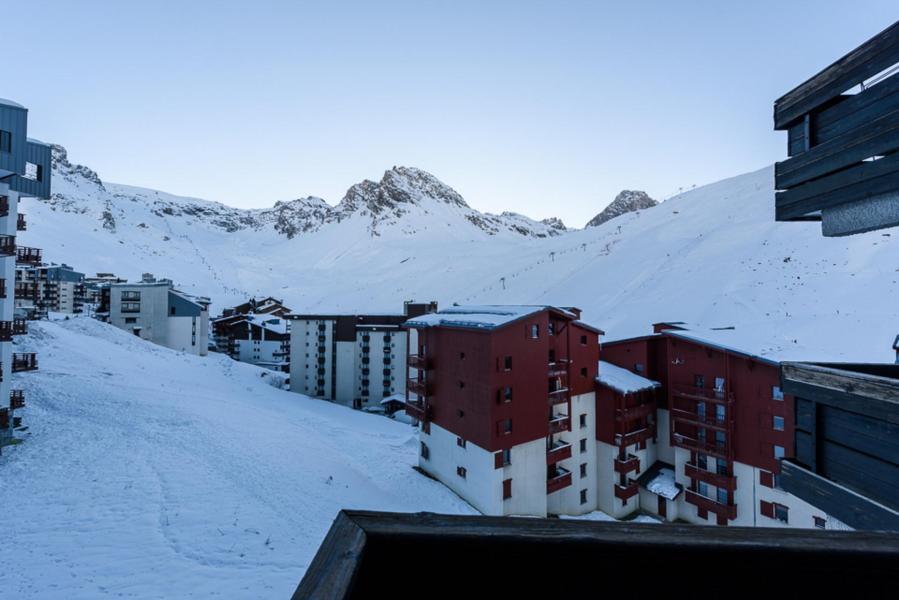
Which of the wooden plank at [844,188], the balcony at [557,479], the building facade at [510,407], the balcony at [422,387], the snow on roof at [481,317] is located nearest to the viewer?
the wooden plank at [844,188]

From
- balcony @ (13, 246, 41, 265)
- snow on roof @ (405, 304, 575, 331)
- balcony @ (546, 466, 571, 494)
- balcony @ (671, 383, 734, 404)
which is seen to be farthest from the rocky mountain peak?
balcony @ (13, 246, 41, 265)

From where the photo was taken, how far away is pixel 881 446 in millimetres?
3416

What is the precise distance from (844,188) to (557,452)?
25.4 metres

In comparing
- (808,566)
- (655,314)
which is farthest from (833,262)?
(808,566)

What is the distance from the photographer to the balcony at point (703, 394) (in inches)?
940

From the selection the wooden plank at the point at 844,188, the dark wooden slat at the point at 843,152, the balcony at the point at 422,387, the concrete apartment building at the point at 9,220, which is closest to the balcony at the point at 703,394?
the balcony at the point at 422,387

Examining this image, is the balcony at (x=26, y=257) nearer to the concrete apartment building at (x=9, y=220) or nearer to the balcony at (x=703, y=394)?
the concrete apartment building at (x=9, y=220)

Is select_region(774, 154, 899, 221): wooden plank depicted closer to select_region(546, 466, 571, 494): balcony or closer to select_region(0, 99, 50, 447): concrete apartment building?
select_region(546, 466, 571, 494): balcony

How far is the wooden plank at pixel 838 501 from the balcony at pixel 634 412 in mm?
24429

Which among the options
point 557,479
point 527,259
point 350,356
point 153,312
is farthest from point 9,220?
point 527,259

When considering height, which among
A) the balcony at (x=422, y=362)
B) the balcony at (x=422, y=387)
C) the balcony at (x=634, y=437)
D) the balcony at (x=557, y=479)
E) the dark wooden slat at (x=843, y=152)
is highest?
the dark wooden slat at (x=843, y=152)

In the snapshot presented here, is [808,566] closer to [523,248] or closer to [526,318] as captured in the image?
[526,318]

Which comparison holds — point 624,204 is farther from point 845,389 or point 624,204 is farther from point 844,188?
point 845,389

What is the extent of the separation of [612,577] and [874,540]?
99 cm
